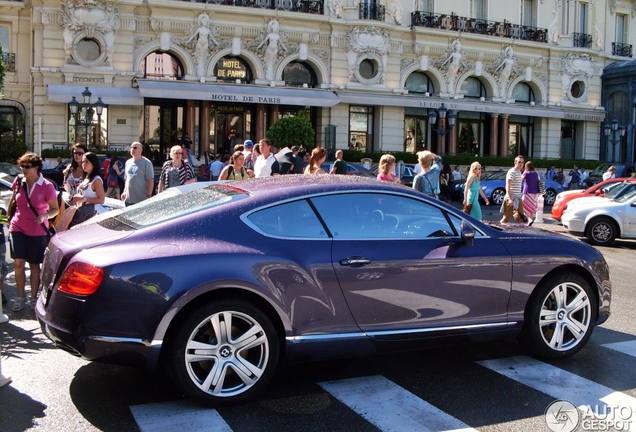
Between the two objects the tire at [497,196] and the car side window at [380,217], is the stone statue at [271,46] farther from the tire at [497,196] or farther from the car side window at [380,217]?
the car side window at [380,217]

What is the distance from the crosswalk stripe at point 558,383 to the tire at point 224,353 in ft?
6.66

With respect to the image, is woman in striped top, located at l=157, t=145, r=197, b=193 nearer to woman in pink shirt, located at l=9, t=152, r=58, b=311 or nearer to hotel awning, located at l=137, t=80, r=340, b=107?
woman in pink shirt, located at l=9, t=152, r=58, b=311

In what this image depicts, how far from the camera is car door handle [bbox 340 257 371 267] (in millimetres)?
5039

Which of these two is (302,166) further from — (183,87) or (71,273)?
(183,87)

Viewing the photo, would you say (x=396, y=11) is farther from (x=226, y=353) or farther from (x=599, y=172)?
(x=226, y=353)

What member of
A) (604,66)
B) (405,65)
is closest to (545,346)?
(405,65)

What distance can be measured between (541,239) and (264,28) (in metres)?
28.6

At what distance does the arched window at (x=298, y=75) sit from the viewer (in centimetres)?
3397

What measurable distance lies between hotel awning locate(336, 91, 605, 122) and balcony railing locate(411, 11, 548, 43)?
386cm

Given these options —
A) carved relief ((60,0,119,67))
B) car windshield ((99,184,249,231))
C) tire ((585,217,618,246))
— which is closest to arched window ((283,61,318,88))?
carved relief ((60,0,119,67))

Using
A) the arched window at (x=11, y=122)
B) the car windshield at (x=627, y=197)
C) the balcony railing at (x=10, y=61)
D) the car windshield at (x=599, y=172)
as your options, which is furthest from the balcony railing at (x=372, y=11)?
the car windshield at (x=627, y=197)

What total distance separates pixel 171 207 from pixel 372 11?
3114 cm

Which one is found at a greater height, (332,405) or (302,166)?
(302,166)

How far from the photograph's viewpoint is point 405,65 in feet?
119
